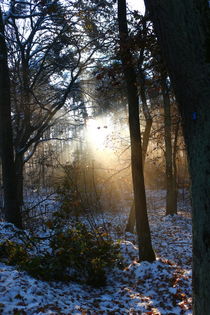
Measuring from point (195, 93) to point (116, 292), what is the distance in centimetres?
421

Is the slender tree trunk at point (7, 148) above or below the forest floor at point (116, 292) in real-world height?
above

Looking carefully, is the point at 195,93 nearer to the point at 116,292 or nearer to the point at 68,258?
the point at 68,258

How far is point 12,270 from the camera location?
13.8 ft

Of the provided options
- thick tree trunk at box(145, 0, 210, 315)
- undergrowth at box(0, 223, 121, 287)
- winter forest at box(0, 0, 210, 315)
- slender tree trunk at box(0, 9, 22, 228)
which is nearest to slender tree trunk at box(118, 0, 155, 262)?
winter forest at box(0, 0, 210, 315)

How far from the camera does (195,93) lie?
214 centimetres

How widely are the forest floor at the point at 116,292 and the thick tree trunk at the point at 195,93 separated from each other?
2131mm

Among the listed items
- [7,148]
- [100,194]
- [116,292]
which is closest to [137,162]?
[100,194]

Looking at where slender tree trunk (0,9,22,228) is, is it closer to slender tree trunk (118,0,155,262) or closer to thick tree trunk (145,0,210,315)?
slender tree trunk (118,0,155,262)

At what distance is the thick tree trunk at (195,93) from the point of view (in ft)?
6.79

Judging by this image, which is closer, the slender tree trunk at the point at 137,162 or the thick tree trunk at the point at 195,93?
the thick tree trunk at the point at 195,93

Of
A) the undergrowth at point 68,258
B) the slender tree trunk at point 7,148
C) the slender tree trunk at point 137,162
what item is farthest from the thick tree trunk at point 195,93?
the slender tree trunk at point 7,148

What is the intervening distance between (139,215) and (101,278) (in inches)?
68.8

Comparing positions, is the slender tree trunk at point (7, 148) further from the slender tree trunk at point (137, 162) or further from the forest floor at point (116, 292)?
the slender tree trunk at point (137, 162)

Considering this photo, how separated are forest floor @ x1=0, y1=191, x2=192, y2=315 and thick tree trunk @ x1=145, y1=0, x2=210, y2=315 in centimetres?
213
